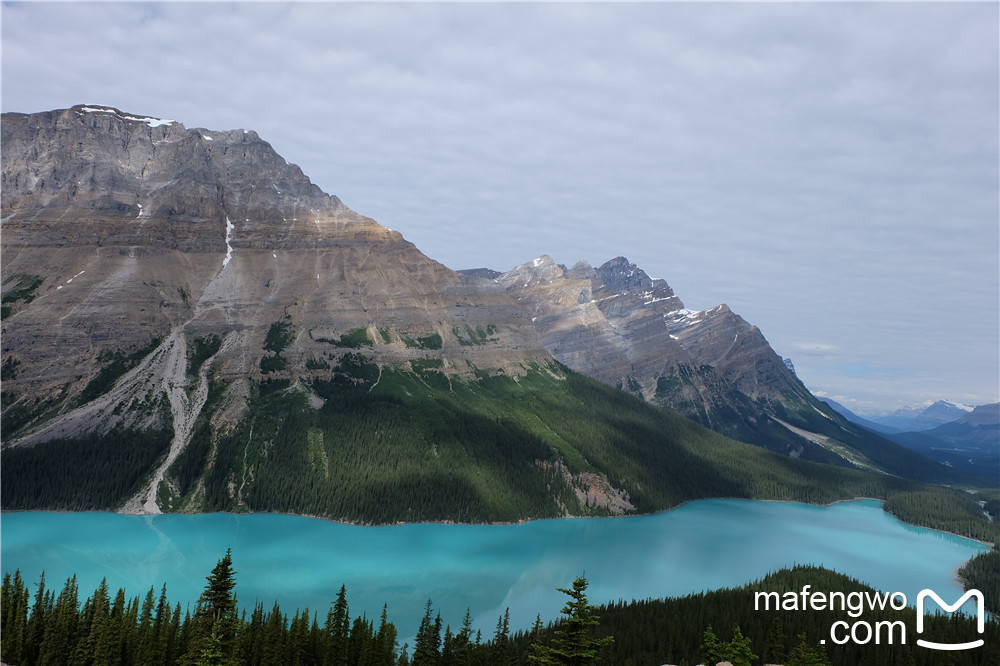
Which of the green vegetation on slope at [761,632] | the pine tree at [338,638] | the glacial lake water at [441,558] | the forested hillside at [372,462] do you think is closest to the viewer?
the pine tree at [338,638]

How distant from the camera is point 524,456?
168000 millimetres

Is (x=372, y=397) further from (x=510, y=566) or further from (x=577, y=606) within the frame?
(x=577, y=606)

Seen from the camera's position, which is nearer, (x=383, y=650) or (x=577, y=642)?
(x=577, y=642)

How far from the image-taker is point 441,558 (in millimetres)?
111562

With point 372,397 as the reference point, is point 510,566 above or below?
below

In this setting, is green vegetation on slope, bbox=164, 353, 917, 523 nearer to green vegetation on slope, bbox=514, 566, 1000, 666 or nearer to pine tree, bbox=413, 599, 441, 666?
green vegetation on slope, bbox=514, 566, 1000, 666

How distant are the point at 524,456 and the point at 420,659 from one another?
11177cm

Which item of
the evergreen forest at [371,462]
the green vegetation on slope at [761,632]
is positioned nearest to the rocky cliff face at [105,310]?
the evergreen forest at [371,462]

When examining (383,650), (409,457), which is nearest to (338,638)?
(383,650)

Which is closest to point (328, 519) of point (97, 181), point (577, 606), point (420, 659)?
point (420, 659)

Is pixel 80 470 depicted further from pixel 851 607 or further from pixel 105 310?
pixel 851 607

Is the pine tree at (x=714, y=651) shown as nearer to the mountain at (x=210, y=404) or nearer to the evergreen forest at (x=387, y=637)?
the evergreen forest at (x=387, y=637)

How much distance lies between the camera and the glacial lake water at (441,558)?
8844cm

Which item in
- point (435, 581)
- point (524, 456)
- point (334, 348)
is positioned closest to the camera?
point (435, 581)
